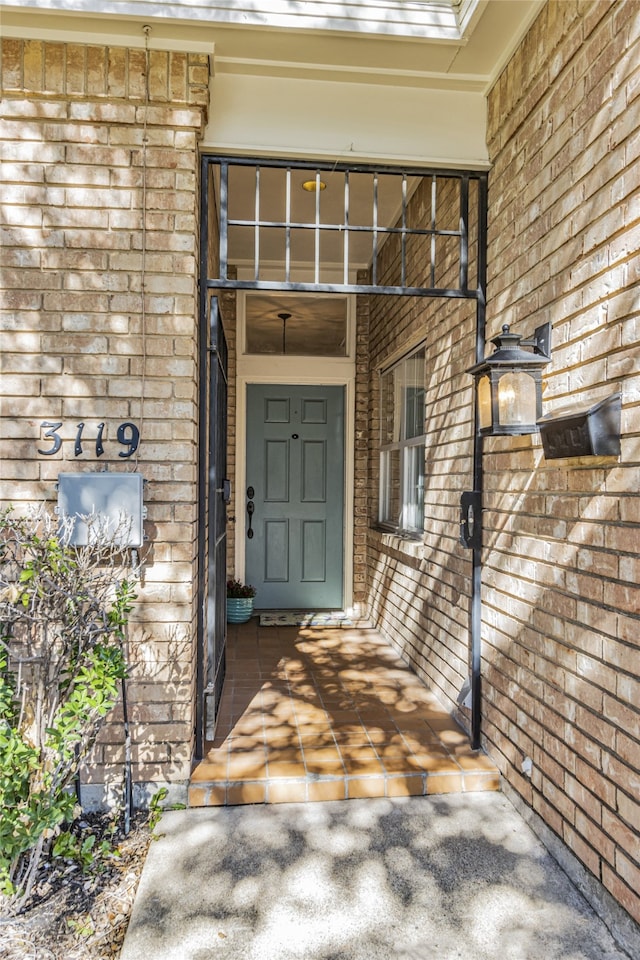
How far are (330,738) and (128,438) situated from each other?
5.20 ft

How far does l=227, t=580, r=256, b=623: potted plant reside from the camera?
195 inches

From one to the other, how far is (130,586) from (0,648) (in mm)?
484

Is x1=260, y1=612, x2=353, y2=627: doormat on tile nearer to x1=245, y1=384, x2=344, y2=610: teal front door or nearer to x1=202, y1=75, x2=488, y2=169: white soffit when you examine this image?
x1=245, y1=384, x2=344, y2=610: teal front door

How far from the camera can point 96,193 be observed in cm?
241

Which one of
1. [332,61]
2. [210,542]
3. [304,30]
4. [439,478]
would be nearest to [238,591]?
[439,478]

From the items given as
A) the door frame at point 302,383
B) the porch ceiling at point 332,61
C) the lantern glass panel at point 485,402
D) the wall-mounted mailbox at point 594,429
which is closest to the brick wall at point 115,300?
the porch ceiling at point 332,61

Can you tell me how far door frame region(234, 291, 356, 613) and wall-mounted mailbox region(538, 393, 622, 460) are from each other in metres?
3.39

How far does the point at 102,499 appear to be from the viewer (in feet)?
7.63

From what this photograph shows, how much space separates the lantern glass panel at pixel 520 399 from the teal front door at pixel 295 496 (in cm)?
318

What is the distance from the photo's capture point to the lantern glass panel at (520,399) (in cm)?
218

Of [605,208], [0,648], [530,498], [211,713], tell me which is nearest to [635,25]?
[605,208]

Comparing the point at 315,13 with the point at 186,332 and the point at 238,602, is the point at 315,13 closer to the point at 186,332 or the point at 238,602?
the point at 186,332

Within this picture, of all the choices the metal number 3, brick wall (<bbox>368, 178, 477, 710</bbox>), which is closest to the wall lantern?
brick wall (<bbox>368, 178, 477, 710</bbox>)

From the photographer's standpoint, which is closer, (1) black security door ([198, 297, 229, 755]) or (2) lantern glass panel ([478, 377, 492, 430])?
(2) lantern glass panel ([478, 377, 492, 430])
